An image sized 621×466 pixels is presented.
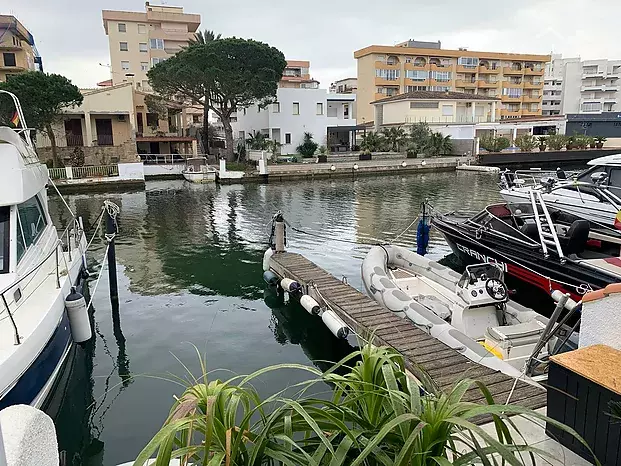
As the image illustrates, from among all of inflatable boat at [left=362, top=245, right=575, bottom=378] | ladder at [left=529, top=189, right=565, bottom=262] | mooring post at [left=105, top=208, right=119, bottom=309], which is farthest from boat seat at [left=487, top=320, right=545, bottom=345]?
mooring post at [left=105, top=208, right=119, bottom=309]

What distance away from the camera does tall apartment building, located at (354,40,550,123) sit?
61594 mm

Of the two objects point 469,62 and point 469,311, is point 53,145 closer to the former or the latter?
point 469,311

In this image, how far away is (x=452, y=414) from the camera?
2102mm

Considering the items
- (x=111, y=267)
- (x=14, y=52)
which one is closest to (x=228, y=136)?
(x=14, y=52)

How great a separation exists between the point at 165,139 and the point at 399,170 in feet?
66.2

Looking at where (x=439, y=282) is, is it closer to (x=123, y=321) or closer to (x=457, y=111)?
(x=123, y=321)

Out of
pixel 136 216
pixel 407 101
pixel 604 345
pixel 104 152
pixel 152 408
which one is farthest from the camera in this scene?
pixel 407 101

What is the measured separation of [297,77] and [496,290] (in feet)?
195

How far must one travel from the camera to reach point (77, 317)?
679cm

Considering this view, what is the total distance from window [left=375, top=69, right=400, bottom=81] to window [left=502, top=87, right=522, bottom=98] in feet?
55.5

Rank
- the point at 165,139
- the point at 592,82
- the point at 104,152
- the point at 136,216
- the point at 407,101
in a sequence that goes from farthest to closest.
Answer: the point at 592,82 → the point at 407,101 → the point at 165,139 → the point at 104,152 → the point at 136,216

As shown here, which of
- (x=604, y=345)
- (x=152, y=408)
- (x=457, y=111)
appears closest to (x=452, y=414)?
(x=604, y=345)

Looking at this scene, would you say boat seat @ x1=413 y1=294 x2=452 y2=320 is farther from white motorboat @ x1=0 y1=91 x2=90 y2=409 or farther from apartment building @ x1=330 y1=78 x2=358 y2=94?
apartment building @ x1=330 y1=78 x2=358 y2=94

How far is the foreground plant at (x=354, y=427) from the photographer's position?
6.57 feet
